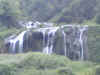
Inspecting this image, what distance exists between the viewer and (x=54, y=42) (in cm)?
2125

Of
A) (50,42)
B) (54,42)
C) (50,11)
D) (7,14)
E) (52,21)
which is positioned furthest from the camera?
(50,11)

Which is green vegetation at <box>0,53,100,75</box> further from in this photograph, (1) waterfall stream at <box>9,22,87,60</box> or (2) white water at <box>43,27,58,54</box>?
(2) white water at <box>43,27,58,54</box>

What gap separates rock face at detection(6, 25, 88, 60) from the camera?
2114 cm

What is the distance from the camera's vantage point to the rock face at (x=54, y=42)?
69.4 ft

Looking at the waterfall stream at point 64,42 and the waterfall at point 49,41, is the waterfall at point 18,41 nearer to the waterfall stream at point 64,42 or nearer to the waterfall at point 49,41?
the waterfall stream at point 64,42

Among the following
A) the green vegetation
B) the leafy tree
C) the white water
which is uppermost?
the leafy tree

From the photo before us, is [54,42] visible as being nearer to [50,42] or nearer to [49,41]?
[50,42]

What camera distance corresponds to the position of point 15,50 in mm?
21422

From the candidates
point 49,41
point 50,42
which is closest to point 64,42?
point 50,42

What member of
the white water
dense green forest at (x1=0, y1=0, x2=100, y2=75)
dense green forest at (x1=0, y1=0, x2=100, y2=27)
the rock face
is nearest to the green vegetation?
dense green forest at (x1=0, y1=0, x2=100, y2=75)

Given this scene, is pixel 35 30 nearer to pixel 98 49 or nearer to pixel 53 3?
pixel 98 49

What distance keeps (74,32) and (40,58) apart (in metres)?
10.0

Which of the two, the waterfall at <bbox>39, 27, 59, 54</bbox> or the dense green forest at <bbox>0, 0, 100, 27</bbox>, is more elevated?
the dense green forest at <bbox>0, 0, 100, 27</bbox>

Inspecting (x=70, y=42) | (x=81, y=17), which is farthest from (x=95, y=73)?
(x=81, y=17)
